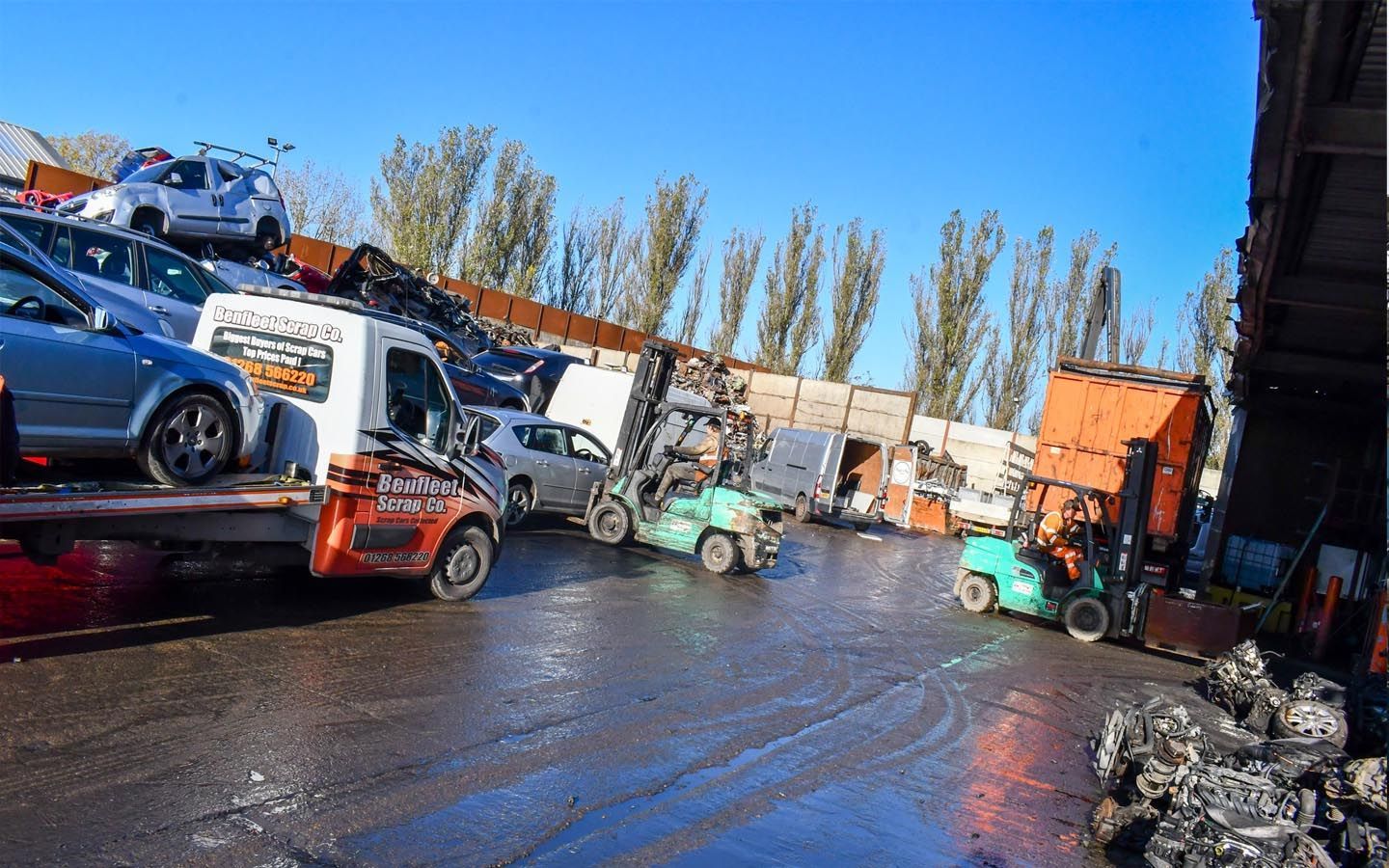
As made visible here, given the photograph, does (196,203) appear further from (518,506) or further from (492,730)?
(492,730)

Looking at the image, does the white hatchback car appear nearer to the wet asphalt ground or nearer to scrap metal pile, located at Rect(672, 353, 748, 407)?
the wet asphalt ground

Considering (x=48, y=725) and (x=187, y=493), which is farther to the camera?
(x=187, y=493)

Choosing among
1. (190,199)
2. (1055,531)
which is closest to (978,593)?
(1055,531)

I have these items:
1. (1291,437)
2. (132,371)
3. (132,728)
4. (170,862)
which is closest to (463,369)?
(132,371)

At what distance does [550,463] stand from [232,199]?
762cm

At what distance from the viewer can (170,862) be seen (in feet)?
12.8

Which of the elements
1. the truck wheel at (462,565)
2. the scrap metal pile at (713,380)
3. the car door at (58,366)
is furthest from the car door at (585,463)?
the scrap metal pile at (713,380)

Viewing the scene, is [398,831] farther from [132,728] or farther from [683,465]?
[683,465]

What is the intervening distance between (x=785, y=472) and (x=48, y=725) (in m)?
19.6

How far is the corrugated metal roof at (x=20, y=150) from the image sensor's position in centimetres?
3447

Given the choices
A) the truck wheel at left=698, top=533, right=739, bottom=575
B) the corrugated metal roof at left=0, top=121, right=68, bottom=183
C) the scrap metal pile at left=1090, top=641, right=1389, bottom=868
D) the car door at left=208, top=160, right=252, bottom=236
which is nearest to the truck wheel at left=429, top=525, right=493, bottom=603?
the truck wheel at left=698, top=533, right=739, bottom=575

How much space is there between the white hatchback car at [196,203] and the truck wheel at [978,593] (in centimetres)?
1305

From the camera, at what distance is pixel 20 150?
3650cm

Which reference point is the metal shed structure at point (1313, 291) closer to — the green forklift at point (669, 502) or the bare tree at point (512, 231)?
the green forklift at point (669, 502)
